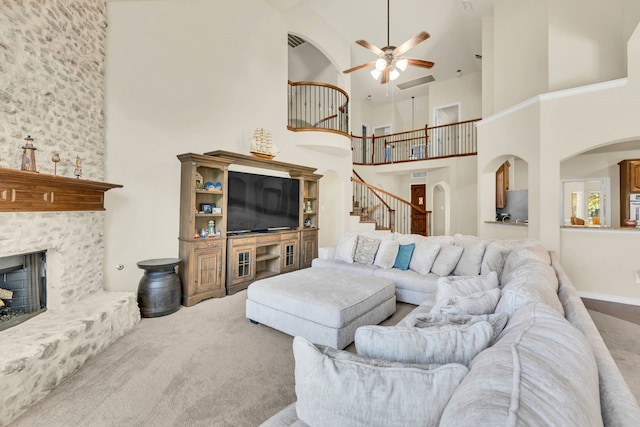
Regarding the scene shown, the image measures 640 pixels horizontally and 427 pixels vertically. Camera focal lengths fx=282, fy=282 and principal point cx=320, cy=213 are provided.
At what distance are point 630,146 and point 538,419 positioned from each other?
743 cm

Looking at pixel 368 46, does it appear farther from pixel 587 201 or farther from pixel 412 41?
pixel 587 201

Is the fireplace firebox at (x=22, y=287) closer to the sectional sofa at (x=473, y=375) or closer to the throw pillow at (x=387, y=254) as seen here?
the sectional sofa at (x=473, y=375)

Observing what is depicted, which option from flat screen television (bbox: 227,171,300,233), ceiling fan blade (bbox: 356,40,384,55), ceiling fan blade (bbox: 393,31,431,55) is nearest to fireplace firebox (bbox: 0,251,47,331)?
flat screen television (bbox: 227,171,300,233)

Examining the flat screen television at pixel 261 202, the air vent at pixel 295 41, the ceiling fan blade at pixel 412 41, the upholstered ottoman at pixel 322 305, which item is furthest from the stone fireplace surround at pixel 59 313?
the air vent at pixel 295 41

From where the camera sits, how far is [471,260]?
3352 millimetres

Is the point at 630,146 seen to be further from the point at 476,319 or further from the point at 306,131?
the point at 476,319

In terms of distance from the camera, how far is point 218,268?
395 centimetres

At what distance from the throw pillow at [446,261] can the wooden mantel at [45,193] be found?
3.87m

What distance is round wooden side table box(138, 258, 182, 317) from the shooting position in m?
3.20

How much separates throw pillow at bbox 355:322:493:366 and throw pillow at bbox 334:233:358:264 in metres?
2.98

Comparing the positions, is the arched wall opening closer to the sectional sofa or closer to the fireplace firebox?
the sectional sofa

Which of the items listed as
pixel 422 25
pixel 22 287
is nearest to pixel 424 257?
pixel 22 287

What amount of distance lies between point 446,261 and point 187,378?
9.74 ft

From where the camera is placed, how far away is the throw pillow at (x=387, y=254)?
3.82 m
